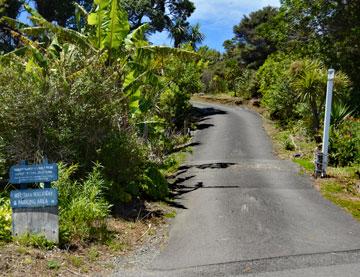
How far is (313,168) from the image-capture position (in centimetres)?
1451

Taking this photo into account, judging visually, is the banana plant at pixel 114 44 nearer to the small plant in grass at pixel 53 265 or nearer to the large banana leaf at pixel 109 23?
the large banana leaf at pixel 109 23

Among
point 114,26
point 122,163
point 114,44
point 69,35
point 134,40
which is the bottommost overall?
point 122,163

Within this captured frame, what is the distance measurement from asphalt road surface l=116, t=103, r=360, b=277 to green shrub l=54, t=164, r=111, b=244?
1251 mm

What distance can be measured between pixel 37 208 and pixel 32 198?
17 cm

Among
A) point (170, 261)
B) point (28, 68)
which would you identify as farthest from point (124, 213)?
point (28, 68)

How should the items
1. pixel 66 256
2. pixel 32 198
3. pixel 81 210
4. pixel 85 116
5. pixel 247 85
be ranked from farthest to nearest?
Result: pixel 247 85 → pixel 85 116 → pixel 81 210 → pixel 32 198 → pixel 66 256

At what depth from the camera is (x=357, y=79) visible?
73.2 ft

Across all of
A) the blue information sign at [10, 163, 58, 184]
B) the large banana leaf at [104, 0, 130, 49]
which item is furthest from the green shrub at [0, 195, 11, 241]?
the large banana leaf at [104, 0, 130, 49]

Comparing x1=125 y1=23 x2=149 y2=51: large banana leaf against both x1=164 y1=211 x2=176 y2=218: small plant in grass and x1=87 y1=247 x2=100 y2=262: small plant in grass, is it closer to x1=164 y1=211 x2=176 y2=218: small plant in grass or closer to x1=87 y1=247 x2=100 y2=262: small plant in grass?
x1=164 y1=211 x2=176 y2=218: small plant in grass

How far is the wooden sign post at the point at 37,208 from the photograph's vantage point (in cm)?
723

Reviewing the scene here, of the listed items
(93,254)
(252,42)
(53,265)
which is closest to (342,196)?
(93,254)

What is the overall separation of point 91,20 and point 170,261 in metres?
7.45

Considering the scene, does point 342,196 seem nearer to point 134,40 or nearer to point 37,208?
point 134,40

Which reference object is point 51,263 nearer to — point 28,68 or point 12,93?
point 12,93
